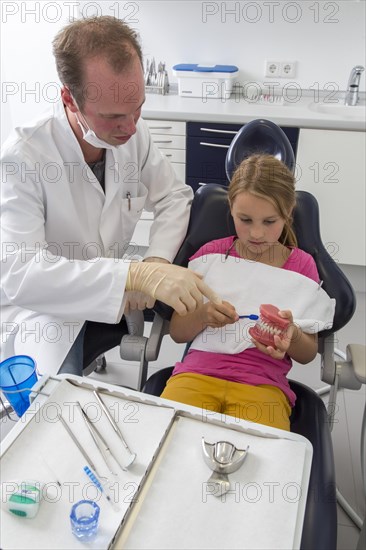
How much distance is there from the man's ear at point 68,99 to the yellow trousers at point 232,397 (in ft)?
2.60

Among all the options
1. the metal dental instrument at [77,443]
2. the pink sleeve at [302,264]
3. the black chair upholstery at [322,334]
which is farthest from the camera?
the pink sleeve at [302,264]

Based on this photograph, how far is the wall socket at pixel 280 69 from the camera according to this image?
113 inches

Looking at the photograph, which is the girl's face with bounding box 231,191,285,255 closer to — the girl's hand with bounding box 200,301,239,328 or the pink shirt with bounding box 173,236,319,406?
the pink shirt with bounding box 173,236,319,406

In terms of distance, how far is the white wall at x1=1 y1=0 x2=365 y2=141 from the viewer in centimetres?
273

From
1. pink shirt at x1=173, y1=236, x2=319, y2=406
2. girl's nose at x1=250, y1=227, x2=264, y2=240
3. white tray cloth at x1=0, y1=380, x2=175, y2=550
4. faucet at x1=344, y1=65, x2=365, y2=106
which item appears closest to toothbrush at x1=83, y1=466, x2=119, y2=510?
white tray cloth at x1=0, y1=380, x2=175, y2=550

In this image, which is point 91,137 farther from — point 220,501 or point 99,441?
point 220,501

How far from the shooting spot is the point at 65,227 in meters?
1.46

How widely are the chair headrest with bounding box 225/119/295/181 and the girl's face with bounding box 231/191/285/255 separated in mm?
153

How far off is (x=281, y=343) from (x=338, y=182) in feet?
5.26

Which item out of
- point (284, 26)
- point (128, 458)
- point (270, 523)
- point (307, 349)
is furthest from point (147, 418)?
point (284, 26)

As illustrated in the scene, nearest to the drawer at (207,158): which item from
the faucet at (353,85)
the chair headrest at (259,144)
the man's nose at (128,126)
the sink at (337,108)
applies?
the sink at (337,108)

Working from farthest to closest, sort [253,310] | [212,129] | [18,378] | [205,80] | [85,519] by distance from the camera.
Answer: [205,80], [212,129], [253,310], [18,378], [85,519]

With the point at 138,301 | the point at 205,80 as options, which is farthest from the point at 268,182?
the point at 205,80

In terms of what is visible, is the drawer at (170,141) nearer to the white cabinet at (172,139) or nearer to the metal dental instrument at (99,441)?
the white cabinet at (172,139)
